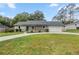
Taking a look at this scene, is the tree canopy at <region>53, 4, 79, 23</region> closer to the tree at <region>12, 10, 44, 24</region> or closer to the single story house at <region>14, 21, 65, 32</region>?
the single story house at <region>14, 21, 65, 32</region>

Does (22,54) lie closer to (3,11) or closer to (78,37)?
(3,11)

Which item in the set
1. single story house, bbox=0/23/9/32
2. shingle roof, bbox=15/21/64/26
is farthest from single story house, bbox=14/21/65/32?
single story house, bbox=0/23/9/32

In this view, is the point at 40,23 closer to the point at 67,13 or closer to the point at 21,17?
the point at 21,17

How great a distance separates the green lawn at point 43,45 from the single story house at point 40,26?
0.09 m

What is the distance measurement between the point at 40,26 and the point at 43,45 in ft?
0.89

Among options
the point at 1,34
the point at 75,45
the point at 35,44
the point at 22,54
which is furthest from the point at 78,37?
the point at 1,34

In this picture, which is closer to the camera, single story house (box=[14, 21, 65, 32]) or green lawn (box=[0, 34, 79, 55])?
green lawn (box=[0, 34, 79, 55])

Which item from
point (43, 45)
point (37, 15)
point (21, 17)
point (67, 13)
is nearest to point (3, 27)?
point (21, 17)

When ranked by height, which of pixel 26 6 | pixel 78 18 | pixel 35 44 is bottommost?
pixel 35 44

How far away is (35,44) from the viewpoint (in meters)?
2.67

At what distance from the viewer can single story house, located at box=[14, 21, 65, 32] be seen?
2732mm

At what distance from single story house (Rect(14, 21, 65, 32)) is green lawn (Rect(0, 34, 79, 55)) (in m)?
0.09
